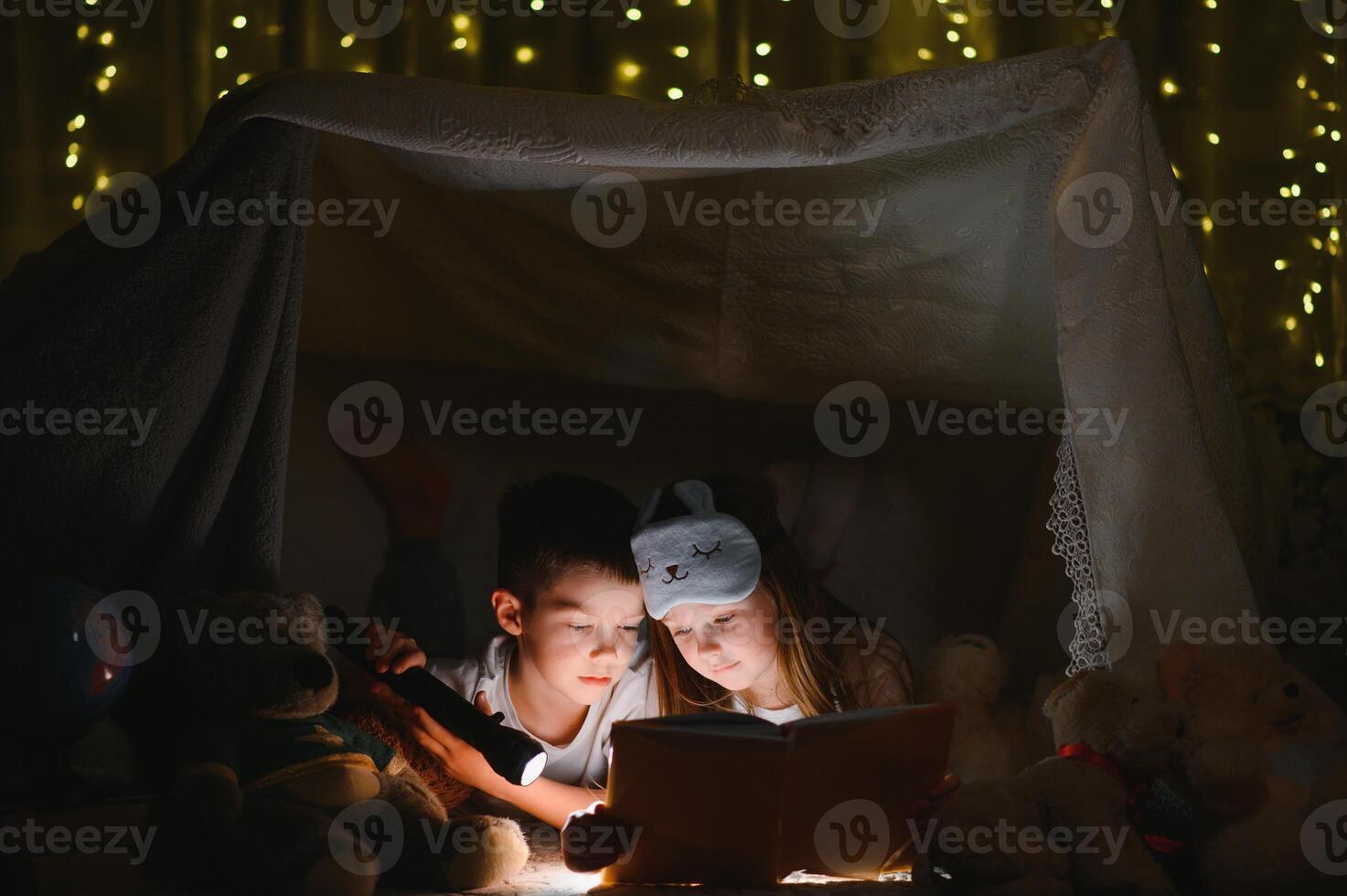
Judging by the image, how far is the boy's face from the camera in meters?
1.52

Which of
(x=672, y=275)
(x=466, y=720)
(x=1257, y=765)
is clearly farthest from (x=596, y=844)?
(x=672, y=275)

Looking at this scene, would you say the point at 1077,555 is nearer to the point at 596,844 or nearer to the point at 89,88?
the point at 596,844

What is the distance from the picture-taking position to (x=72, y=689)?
1.07 meters

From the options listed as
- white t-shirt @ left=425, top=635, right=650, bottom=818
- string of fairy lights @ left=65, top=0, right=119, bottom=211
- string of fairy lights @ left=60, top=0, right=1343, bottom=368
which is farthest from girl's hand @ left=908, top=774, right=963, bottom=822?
string of fairy lights @ left=65, top=0, right=119, bottom=211

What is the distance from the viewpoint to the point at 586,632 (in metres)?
1.52

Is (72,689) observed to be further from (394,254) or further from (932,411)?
(932,411)

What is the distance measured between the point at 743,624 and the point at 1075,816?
50cm

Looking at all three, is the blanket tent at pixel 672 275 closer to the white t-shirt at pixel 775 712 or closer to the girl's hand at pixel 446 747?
the girl's hand at pixel 446 747

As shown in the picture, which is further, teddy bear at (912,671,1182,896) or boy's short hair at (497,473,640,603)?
boy's short hair at (497,473,640,603)

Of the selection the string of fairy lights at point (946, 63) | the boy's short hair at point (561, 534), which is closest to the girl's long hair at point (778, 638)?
the boy's short hair at point (561, 534)

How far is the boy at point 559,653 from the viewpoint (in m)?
1.49

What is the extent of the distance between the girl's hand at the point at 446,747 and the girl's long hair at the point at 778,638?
237 mm

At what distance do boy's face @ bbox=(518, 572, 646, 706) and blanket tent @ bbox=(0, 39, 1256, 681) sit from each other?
345 millimetres

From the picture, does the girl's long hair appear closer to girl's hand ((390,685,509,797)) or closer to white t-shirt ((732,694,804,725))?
white t-shirt ((732,694,804,725))
